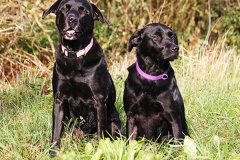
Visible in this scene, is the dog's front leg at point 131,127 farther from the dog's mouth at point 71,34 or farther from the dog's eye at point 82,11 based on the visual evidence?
the dog's eye at point 82,11

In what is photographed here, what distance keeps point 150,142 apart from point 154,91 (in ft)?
1.60

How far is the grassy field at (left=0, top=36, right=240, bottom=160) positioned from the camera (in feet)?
11.3

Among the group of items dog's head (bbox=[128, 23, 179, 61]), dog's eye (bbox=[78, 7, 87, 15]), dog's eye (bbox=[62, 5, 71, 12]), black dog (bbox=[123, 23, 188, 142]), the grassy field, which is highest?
dog's eye (bbox=[62, 5, 71, 12])

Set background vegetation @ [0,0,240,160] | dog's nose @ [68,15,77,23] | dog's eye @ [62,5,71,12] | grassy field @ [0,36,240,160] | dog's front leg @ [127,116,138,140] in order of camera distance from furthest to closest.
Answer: dog's front leg @ [127,116,138,140]
dog's eye @ [62,5,71,12]
dog's nose @ [68,15,77,23]
background vegetation @ [0,0,240,160]
grassy field @ [0,36,240,160]

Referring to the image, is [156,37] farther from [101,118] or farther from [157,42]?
[101,118]

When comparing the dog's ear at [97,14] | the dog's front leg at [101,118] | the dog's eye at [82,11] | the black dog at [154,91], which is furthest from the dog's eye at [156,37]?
the dog's front leg at [101,118]

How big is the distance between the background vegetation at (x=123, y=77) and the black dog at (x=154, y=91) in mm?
220

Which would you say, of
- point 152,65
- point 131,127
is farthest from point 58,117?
point 152,65

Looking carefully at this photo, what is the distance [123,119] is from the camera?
5.38 meters

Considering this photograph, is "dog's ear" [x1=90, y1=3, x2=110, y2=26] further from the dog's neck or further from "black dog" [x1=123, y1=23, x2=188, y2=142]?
the dog's neck

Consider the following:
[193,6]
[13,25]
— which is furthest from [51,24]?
[193,6]

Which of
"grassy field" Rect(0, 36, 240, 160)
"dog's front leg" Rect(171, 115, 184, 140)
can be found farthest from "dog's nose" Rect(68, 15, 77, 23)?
"dog's front leg" Rect(171, 115, 184, 140)

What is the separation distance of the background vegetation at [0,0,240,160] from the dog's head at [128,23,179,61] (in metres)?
0.77

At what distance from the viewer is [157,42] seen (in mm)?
4410
